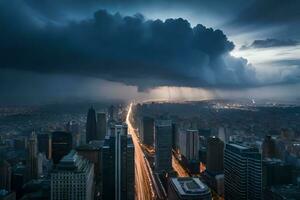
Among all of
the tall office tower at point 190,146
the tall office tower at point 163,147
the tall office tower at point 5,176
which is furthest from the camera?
the tall office tower at point 190,146

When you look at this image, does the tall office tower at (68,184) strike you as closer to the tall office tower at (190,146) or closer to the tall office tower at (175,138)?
the tall office tower at (190,146)

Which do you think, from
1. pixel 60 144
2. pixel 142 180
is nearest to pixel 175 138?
pixel 142 180

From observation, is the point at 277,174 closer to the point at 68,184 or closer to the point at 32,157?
the point at 68,184

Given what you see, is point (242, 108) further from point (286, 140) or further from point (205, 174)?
point (205, 174)

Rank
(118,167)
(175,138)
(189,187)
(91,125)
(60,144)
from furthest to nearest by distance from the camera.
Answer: (175,138), (91,125), (60,144), (118,167), (189,187)

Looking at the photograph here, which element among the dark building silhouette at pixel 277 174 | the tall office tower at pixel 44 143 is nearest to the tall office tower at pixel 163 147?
the dark building silhouette at pixel 277 174
